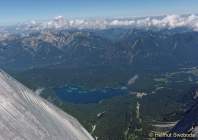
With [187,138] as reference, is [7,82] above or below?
above

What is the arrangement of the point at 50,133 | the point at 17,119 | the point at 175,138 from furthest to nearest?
the point at 175,138 → the point at 50,133 → the point at 17,119

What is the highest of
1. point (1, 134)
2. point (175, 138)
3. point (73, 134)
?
point (1, 134)

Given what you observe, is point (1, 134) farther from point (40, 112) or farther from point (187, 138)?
point (187, 138)

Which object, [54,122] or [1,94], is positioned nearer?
[1,94]

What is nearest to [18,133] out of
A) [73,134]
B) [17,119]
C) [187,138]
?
[17,119]

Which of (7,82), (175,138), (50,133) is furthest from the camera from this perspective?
(175,138)

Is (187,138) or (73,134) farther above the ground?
(73,134)

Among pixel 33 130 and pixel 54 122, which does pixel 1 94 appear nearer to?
pixel 33 130

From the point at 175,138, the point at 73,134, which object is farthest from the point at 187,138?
the point at 73,134

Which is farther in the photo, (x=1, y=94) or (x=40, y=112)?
(x=40, y=112)

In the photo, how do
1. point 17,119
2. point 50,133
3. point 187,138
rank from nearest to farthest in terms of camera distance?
point 17,119 → point 50,133 → point 187,138
